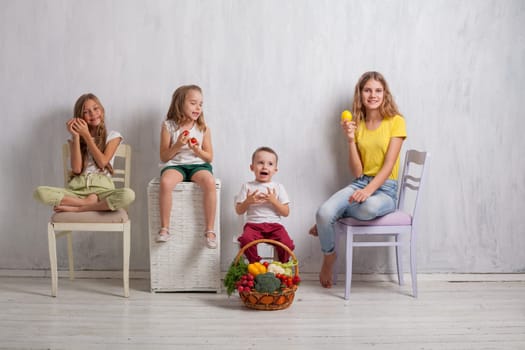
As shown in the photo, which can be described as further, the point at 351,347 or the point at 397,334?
the point at 397,334

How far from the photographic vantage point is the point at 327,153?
368cm

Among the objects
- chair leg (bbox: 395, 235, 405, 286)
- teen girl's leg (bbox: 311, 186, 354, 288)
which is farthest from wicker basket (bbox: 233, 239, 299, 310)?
chair leg (bbox: 395, 235, 405, 286)

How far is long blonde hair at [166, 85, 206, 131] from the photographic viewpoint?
342 centimetres

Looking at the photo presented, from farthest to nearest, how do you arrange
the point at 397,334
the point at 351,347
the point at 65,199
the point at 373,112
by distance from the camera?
1. the point at 373,112
2. the point at 65,199
3. the point at 397,334
4. the point at 351,347

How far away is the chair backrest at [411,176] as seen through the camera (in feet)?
11.0

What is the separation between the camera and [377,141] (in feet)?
11.3

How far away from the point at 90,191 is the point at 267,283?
113 cm

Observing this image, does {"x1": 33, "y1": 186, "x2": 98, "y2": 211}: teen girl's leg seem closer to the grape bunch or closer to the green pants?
the green pants

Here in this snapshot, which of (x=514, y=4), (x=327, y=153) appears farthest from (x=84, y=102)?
(x=514, y=4)

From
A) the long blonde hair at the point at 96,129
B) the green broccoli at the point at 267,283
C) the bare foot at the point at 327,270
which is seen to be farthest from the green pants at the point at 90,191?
the bare foot at the point at 327,270

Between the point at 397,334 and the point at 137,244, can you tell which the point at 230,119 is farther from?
the point at 397,334

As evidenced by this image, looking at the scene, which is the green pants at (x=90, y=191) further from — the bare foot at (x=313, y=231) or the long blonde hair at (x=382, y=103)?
the long blonde hair at (x=382, y=103)

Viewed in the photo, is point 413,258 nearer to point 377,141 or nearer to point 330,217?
point 330,217

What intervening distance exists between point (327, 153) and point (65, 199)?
4.92ft
